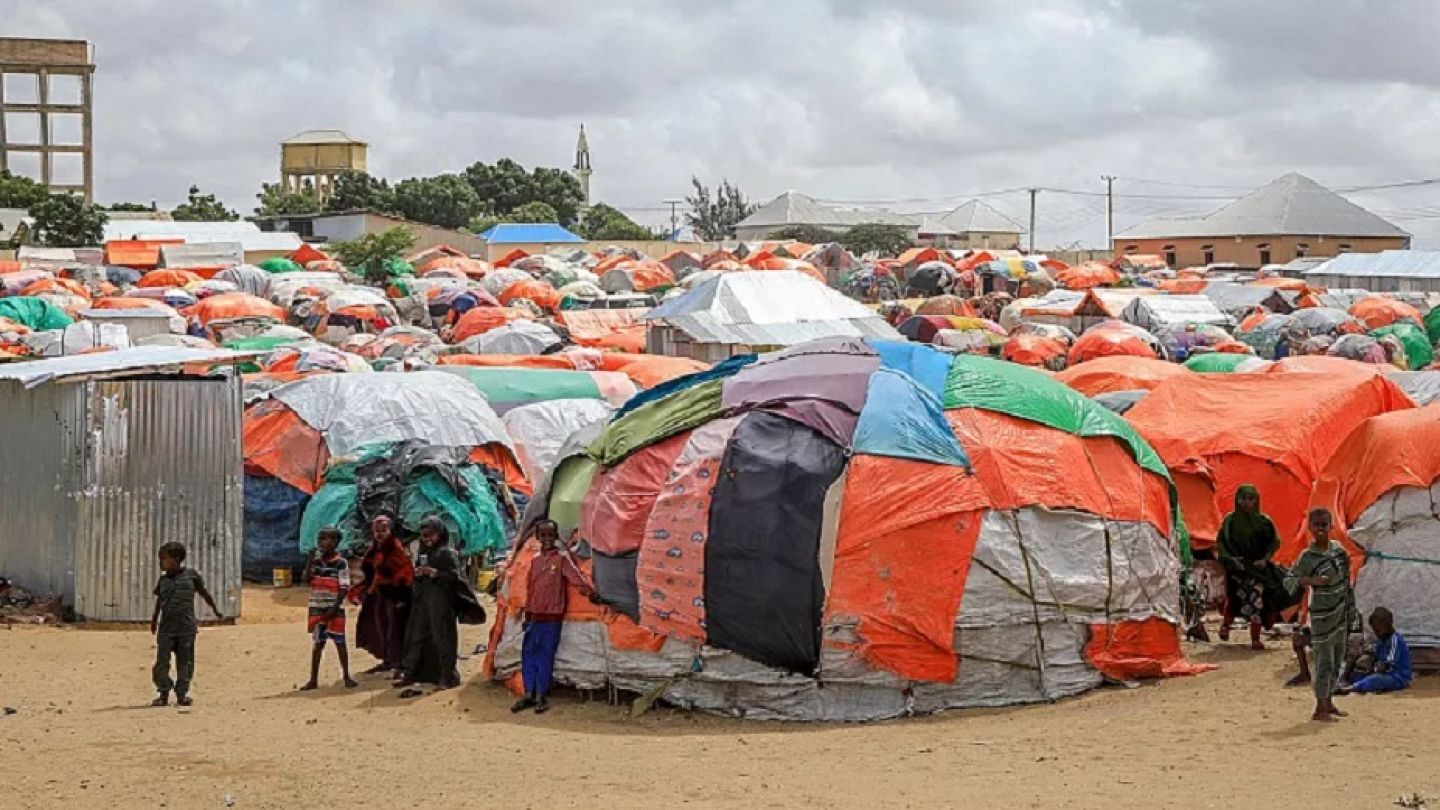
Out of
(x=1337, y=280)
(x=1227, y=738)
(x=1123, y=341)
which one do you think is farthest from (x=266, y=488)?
(x=1337, y=280)

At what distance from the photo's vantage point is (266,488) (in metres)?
17.8

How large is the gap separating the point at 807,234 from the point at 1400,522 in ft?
244

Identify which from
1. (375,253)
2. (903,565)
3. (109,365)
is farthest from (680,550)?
(375,253)

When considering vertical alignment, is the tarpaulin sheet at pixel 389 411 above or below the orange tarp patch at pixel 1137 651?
above

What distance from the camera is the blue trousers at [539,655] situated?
1169 centimetres

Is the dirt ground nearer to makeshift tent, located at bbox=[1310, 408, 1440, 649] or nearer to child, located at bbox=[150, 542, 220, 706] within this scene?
child, located at bbox=[150, 542, 220, 706]

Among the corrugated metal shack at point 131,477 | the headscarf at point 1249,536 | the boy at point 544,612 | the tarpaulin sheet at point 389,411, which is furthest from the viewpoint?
the tarpaulin sheet at point 389,411

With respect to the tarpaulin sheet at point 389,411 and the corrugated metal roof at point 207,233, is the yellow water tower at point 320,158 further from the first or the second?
the tarpaulin sheet at point 389,411

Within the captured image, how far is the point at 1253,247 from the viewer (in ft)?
270

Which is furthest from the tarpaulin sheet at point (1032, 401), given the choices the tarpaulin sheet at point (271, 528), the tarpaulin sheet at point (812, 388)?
the tarpaulin sheet at point (271, 528)

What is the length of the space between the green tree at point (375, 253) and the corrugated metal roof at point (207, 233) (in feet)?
20.3

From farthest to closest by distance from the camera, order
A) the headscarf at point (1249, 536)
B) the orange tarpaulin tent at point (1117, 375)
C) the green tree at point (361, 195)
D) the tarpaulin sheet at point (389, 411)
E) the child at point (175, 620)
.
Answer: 1. the green tree at point (361, 195)
2. the orange tarpaulin tent at point (1117, 375)
3. the tarpaulin sheet at point (389, 411)
4. the headscarf at point (1249, 536)
5. the child at point (175, 620)

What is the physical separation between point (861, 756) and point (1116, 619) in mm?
2752

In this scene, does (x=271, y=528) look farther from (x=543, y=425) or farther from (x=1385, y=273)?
(x=1385, y=273)
